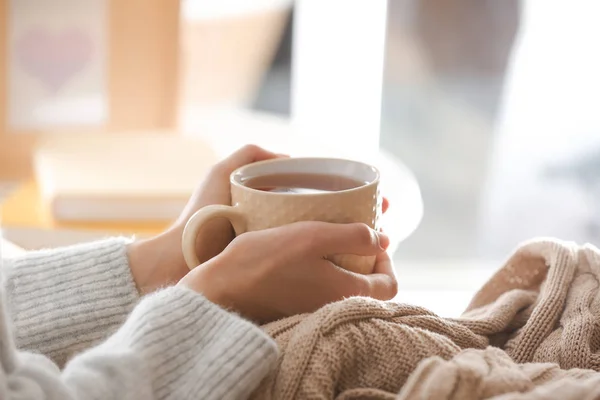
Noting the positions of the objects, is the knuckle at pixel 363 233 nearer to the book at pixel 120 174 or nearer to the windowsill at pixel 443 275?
the book at pixel 120 174

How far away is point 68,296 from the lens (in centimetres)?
56

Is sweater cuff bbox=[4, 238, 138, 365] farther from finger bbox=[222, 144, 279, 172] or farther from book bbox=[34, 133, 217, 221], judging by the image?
book bbox=[34, 133, 217, 221]

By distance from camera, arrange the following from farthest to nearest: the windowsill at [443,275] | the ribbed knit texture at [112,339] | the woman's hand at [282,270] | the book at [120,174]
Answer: the windowsill at [443,275]
the book at [120,174]
the woman's hand at [282,270]
the ribbed knit texture at [112,339]

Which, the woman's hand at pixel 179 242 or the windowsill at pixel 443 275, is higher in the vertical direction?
the woman's hand at pixel 179 242

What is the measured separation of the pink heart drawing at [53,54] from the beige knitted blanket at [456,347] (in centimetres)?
87

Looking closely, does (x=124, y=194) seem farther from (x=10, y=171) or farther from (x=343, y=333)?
(x=343, y=333)

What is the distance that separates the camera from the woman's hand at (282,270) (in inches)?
19.9

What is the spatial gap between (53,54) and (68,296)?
76 centimetres

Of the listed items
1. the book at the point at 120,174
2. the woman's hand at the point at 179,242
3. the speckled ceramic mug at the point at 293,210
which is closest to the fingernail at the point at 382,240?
the speckled ceramic mug at the point at 293,210

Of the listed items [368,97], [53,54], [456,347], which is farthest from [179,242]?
[368,97]

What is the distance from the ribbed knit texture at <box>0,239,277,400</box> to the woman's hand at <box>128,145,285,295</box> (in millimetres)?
16

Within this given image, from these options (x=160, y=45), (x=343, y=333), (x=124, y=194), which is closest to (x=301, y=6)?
(x=160, y=45)

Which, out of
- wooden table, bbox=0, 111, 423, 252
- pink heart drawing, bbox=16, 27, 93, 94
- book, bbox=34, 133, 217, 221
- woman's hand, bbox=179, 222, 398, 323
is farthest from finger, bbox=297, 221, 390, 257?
pink heart drawing, bbox=16, 27, 93, 94

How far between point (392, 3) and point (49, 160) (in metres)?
0.97
